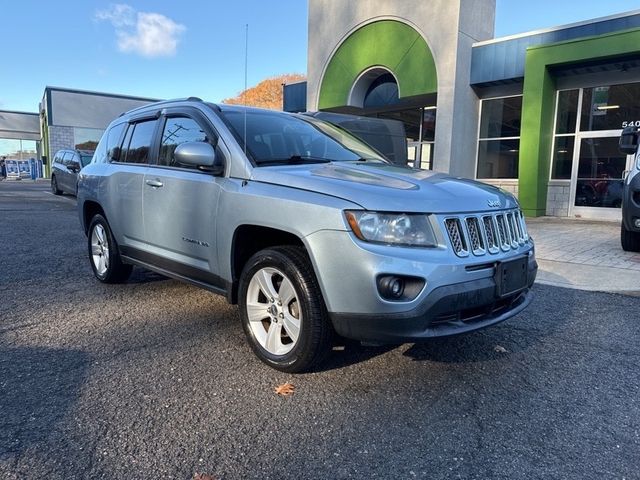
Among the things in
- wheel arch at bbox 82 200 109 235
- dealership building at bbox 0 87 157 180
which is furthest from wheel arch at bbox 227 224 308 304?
dealership building at bbox 0 87 157 180

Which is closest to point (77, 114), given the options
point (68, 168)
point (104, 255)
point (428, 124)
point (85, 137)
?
point (85, 137)

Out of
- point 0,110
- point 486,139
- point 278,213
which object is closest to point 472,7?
point 486,139

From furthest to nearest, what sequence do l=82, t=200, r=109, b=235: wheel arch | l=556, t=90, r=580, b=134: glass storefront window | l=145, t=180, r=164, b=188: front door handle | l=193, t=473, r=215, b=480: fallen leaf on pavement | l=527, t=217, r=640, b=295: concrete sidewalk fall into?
l=556, t=90, r=580, b=134: glass storefront window
l=527, t=217, r=640, b=295: concrete sidewalk
l=82, t=200, r=109, b=235: wheel arch
l=145, t=180, r=164, b=188: front door handle
l=193, t=473, r=215, b=480: fallen leaf on pavement

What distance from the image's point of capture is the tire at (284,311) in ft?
9.43

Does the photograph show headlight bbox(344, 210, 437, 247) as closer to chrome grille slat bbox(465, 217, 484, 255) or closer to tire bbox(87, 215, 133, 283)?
chrome grille slat bbox(465, 217, 484, 255)

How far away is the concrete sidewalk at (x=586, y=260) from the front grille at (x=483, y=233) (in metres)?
2.99

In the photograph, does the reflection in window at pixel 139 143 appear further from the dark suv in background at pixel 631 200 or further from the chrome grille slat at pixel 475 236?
the dark suv in background at pixel 631 200

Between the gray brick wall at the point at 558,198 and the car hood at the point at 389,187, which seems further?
the gray brick wall at the point at 558,198

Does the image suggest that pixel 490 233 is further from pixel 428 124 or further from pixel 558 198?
pixel 428 124

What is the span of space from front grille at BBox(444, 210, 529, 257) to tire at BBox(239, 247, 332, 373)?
87 cm

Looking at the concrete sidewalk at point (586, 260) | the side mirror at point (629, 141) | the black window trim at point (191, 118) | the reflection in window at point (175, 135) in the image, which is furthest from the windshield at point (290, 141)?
the side mirror at point (629, 141)

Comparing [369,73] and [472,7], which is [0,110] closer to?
[369,73]

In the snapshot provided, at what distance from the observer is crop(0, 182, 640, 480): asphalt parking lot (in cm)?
226

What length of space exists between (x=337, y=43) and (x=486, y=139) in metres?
6.67
